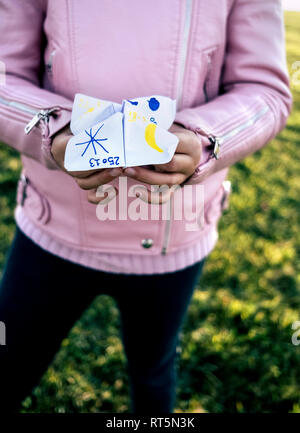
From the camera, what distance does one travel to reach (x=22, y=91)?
3.26 ft

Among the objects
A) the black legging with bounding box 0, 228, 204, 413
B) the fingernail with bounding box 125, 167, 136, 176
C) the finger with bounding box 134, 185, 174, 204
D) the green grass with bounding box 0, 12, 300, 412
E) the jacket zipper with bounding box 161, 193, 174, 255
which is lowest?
the green grass with bounding box 0, 12, 300, 412

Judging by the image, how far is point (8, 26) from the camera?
0.98 meters

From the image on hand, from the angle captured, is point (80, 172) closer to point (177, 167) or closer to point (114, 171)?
point (114, 171)

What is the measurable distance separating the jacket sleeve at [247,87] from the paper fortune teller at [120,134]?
0.14 meters

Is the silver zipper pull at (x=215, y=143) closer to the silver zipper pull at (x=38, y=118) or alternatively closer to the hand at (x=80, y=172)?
the hand at (x=80, y=172)

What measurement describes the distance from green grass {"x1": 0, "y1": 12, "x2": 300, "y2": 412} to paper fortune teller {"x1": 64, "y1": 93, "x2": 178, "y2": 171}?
4.62 ft

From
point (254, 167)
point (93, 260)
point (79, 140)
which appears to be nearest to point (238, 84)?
point (79, 140)

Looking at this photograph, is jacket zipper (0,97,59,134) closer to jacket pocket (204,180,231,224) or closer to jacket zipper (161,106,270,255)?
jacket zipper (161,106,270,255)

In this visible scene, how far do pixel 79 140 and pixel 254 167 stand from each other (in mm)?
3097

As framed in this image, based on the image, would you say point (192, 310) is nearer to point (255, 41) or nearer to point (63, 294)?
point (63, 294)

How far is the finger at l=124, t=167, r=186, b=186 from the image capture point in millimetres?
853

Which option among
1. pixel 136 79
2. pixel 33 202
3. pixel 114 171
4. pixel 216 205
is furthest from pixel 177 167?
pixel 33 202

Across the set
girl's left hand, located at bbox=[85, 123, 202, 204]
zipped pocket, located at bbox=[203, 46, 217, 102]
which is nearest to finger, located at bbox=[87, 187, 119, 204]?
girl's left hand, located at bbox=[85, 123, 202, 204]

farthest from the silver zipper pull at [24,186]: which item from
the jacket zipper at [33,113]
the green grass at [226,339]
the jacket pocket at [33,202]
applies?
the green grass at [226,339]
